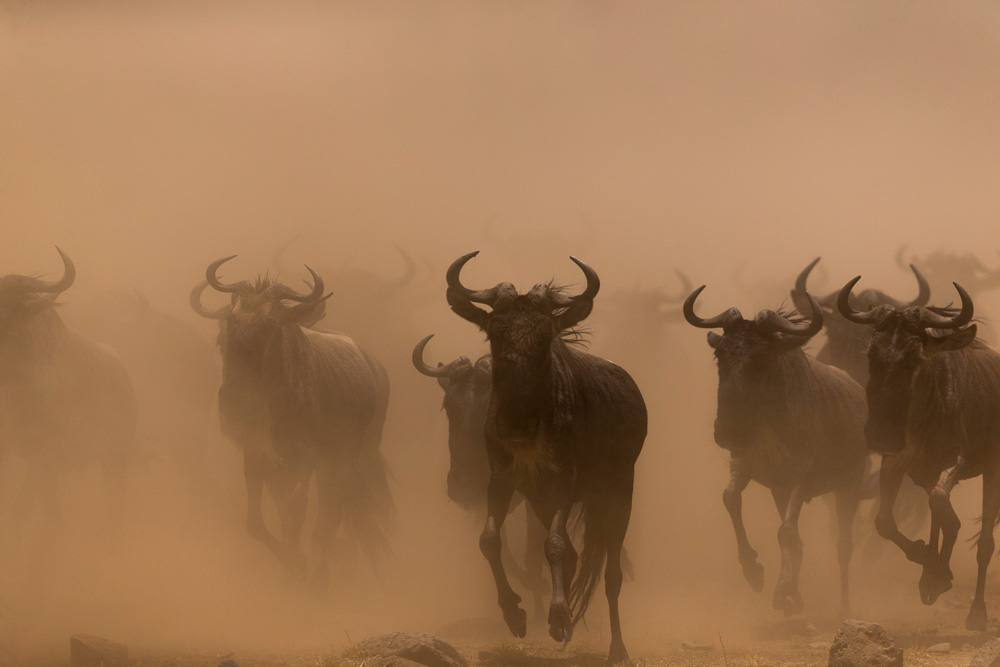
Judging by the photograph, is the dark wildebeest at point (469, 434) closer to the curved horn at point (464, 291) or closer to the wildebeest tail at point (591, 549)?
the wildebeest tail at point (591, 549)

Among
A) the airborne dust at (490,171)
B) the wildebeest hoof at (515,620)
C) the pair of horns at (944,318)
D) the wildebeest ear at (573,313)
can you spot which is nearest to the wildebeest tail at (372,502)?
the airborne dust at (490,171)

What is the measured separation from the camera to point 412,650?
6227mm

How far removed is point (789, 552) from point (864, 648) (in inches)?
105

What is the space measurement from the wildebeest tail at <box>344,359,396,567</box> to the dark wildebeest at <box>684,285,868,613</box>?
4152 millimetres

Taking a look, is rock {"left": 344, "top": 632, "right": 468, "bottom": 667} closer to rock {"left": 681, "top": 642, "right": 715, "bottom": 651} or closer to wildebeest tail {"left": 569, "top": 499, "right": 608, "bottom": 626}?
wildebeest tail {"left": 569, "top": 499, "right": 608, "bottom": 626}

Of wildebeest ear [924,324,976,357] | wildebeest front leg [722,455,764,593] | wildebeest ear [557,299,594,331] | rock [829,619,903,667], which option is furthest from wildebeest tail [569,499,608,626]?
wildebeest ear [924,324,976,357]

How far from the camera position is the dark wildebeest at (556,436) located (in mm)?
6012

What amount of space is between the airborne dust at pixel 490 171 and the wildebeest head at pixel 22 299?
259 cm

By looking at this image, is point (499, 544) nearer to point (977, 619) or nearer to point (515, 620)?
point (515, 620)

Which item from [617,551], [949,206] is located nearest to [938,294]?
[949,206]

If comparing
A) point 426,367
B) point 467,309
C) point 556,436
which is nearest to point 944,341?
point 556,436

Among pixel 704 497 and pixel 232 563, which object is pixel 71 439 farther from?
pixel 704 497

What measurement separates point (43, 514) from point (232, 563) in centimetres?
203

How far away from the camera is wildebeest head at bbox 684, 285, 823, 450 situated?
8109mm
